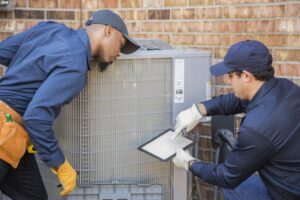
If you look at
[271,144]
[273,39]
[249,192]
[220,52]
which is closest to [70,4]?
[220,52]

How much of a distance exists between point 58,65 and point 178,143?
97cm

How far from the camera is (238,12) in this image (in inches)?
142

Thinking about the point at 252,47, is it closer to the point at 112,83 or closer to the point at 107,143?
the point at 112,83

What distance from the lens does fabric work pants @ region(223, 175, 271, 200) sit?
9.07ft

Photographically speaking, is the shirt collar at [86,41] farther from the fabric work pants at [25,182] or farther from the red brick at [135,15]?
the red brick at [135,15]

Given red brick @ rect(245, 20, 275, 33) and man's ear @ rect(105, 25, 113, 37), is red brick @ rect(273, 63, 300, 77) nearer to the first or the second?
red brick @ rect(245, 20, 275, 33)

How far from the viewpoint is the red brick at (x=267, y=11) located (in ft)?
11.1

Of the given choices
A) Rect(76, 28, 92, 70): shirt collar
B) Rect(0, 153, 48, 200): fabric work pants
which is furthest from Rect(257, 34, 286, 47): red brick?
Rect(0, 153, 48, 200): fabric work pants

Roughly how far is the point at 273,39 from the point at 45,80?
1.74 meters

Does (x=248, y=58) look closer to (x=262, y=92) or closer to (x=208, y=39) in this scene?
(x=262, y=92)

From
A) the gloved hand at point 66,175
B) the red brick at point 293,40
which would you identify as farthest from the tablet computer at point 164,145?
the red brick at point 293,40

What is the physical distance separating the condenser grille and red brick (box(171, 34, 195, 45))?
0.96m

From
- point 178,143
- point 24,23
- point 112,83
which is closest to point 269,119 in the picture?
point 178,143

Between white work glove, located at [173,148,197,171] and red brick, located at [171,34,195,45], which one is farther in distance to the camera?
red brick, located at [171,34,195,45]
